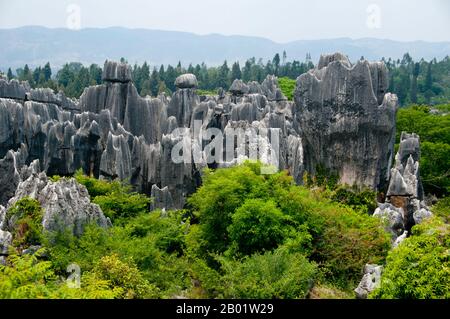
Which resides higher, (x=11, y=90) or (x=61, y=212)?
(x=11, y=90)

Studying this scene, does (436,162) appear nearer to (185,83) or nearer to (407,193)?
(407,193)

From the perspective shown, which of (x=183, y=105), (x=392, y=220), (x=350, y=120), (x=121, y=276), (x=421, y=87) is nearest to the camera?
(x=121, y=276)

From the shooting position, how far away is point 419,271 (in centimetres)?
Answer: 953

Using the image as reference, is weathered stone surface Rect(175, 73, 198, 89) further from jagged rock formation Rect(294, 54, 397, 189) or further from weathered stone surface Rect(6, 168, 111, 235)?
weathered stone surface Rect(6, 168, 111, 235)

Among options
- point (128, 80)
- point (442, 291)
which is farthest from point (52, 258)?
point (128, 80)

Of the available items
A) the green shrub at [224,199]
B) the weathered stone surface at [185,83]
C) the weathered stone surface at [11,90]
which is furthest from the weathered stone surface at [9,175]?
the weathered stone surface at [185,83]

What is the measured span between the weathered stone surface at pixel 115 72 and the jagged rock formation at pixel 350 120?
29.7 ft

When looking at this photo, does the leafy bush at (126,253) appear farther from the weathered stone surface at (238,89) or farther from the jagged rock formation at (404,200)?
the weathered stone surface at (238,89)

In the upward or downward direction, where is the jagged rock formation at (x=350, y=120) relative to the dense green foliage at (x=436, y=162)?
upward


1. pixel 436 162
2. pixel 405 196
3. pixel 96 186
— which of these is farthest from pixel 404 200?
pixel 436 162

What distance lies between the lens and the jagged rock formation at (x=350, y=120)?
2125 centimetres

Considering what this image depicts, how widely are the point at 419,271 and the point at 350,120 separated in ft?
40.1

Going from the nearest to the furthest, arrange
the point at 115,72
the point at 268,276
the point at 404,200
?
the point at 268,276, the point at 404,200, the point at 115,72
